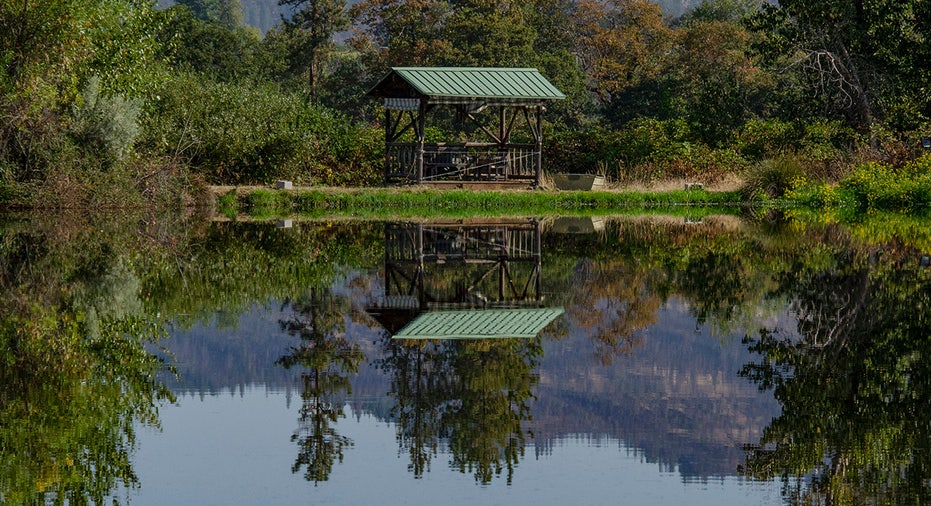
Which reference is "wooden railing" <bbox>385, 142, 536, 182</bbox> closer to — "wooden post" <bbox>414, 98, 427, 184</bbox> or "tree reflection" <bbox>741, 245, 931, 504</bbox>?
"wooden post" <bbox>414, 98, 427, 184</bbox>

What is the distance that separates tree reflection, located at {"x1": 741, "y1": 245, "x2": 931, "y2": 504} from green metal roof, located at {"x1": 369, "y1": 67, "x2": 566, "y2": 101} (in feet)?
73.4

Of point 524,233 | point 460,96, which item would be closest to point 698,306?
point 524,233

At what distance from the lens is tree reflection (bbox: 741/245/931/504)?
6.14 m

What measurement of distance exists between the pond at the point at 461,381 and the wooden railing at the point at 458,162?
773 inches

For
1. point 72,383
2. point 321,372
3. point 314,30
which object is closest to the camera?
point 72,383

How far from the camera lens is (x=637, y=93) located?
67125mm

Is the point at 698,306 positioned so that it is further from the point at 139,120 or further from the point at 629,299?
the point at 139,120

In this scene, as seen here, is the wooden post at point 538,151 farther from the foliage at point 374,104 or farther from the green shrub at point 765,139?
the green shrub at point 765,139

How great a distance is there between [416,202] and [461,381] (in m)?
26.9

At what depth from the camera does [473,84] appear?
37.2 m

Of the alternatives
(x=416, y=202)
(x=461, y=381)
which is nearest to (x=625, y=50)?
(x=416, y=202)

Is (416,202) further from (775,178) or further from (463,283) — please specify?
(463,283)

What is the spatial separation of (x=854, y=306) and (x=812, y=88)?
30715mm

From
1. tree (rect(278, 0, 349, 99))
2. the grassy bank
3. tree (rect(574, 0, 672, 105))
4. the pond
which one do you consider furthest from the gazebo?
tree (rect(278, 0, 349, 99))
